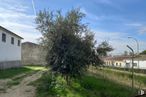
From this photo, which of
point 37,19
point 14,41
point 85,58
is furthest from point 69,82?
point 14,41

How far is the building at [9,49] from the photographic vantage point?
116 ft

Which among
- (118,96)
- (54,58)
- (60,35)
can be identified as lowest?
(118,96)

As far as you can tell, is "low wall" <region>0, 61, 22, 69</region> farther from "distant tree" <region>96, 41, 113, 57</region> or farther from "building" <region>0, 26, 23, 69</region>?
"distant tree" <region>96, 41, 113, 57</region>

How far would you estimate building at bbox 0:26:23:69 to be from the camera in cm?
3538

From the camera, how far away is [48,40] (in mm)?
19188

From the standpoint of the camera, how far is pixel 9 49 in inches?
1569

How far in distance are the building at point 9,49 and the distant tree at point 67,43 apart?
15.6 meters

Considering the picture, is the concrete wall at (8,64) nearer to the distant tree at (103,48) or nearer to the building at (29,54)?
the building at (29,54)

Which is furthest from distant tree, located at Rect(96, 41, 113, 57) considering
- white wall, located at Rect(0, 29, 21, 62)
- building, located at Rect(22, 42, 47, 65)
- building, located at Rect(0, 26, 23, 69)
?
building, located at Rect(22, 42, 47, 65)

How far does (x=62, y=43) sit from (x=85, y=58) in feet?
5.76

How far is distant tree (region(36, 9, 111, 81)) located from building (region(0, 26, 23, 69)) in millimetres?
15614

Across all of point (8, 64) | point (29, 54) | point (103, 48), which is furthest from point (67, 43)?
point (29, 54)

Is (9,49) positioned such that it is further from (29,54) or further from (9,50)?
(29,54)

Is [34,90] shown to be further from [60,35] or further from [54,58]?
[60,35]
